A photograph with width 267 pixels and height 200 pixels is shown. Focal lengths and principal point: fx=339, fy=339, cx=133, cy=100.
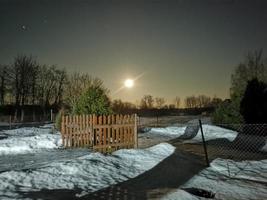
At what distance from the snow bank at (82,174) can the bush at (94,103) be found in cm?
521

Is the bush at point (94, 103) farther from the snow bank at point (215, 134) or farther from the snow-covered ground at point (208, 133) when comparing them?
the snow bank at point (215, 134)

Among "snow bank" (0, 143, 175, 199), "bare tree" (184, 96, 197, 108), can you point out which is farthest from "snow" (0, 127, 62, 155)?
"bare tree" (184, 96, 197, 108)

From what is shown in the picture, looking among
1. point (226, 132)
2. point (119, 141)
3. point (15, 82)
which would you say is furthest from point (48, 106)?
point (119, 141)

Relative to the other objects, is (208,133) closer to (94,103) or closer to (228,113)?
(228,113)

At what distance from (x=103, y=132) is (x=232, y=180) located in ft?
20.1

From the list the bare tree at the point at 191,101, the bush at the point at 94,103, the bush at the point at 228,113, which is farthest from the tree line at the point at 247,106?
the bare tree at the point at 191,101

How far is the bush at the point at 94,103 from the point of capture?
16359 mm

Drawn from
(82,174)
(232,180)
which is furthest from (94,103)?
(232,180)

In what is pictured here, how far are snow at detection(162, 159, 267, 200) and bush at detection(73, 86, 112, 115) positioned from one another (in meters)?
6.23

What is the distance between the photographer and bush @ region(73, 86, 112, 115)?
16.4 meters

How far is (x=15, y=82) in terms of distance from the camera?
67188 millimetres

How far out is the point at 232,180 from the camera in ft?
32.3

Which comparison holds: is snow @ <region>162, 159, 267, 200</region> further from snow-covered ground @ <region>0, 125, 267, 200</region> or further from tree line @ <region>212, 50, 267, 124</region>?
tree line @ <region>212, 50, 267, 124</region>

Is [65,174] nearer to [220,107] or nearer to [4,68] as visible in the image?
[220,107]
